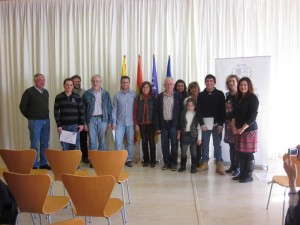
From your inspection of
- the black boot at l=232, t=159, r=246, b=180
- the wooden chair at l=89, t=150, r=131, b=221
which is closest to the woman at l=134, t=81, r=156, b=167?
the black boot at l=232, t=159, r=246, b=180

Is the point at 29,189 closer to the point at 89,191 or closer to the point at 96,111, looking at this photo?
the point at 89,191

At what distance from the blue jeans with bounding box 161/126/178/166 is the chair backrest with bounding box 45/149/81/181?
2209 mm

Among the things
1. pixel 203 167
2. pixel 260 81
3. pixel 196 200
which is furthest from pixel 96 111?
pixel 260 81

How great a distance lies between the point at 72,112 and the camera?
203 inches

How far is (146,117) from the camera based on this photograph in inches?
211

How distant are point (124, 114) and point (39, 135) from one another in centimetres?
154

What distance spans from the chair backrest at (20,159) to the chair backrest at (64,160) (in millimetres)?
217

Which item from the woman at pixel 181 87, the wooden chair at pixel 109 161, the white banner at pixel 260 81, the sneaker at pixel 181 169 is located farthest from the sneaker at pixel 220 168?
the wooden chair at pixel 109 161

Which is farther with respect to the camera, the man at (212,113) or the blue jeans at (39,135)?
the blue jeans at (39,135)

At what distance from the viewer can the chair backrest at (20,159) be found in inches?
134

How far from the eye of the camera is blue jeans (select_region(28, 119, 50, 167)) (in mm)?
5289

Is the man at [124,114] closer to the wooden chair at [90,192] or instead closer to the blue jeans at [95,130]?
the blue jeans at [95,130]

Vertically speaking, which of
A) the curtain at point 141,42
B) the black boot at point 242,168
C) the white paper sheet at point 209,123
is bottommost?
the black boot at point 242,168

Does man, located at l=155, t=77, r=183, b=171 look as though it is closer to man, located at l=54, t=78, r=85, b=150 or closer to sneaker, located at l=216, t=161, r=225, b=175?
sneaker, located at l=216, t=161, r=225, b=175
